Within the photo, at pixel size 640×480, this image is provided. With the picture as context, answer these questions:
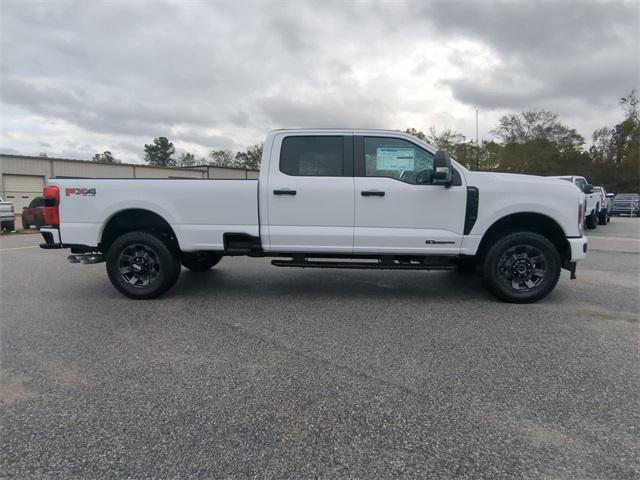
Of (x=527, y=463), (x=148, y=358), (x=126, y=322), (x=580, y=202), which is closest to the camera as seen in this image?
(x=527, y=463)

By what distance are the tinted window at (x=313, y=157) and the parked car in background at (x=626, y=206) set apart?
102 ft

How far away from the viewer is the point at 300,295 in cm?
555

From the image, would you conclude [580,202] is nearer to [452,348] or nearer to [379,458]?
[452,348]

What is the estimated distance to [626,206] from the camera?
28344mm

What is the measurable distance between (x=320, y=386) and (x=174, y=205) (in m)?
3.21

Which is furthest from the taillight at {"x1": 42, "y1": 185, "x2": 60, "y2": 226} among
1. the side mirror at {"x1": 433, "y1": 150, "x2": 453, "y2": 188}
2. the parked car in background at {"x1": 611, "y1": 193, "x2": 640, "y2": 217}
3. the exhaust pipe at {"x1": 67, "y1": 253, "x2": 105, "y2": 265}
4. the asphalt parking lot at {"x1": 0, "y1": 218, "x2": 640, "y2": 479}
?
the parked car in background at {"x1": 611, "y1": 193, "x2": 640, "y2": 217}

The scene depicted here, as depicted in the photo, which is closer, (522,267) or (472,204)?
(472,204)

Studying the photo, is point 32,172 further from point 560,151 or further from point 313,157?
point 560,151

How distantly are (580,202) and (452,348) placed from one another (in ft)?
8.96

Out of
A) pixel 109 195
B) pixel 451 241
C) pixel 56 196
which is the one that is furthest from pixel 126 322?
pixel 451 241

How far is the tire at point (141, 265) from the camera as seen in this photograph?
17.2ft

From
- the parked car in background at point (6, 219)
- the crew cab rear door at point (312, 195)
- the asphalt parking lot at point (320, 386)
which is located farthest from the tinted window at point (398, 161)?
the parked car in background at point (6, 219)

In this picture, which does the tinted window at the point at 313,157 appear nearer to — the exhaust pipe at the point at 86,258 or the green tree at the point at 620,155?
the exhaust pipe at the point at 86,258

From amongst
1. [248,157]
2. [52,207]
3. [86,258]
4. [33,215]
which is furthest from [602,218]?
[248,157]
